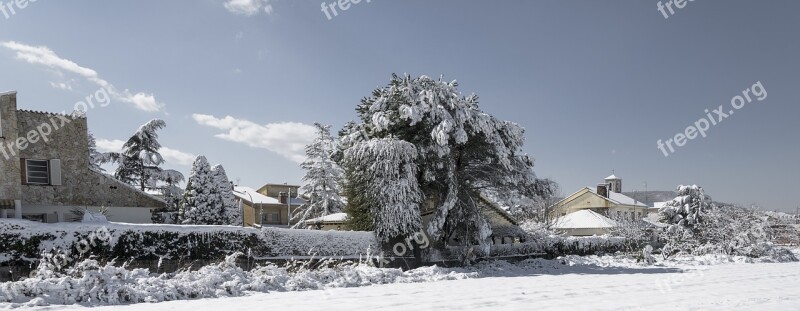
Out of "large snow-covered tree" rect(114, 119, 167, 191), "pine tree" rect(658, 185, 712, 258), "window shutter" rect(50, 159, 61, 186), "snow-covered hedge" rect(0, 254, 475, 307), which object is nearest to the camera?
"snow-covered hedge" rect(0, 254, 475, 307)

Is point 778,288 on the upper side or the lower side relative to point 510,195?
lower

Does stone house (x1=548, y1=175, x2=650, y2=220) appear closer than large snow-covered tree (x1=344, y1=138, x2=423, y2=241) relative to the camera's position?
No

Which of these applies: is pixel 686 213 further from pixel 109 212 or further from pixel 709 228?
pixel 109 212

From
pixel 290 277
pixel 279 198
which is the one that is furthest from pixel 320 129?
pixel 290 277

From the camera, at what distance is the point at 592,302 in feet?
37.1

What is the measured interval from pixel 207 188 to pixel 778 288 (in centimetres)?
2665

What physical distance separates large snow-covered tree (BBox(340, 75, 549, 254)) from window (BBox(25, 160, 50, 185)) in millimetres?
12030

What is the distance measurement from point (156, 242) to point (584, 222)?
40.6 metres

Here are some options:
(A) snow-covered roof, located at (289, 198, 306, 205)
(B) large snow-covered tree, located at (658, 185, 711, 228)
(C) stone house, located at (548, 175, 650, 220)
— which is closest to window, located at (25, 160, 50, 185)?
(A) snow-covered roof, located at (289, 198, 306, 205)

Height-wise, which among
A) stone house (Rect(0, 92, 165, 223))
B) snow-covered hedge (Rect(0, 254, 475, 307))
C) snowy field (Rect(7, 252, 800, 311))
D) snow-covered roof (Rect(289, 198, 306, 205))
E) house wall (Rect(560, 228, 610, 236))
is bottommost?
house wall (Rect(560, 228, 610, 236))

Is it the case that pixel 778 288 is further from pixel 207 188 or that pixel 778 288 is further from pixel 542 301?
pixel 207 188

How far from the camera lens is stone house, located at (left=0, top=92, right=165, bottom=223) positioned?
64.3ft

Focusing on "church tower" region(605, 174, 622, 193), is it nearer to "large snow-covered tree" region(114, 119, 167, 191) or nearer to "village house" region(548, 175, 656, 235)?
"village house" region(548, 175, 656, 235)

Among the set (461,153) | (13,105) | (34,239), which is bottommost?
(34,239)
